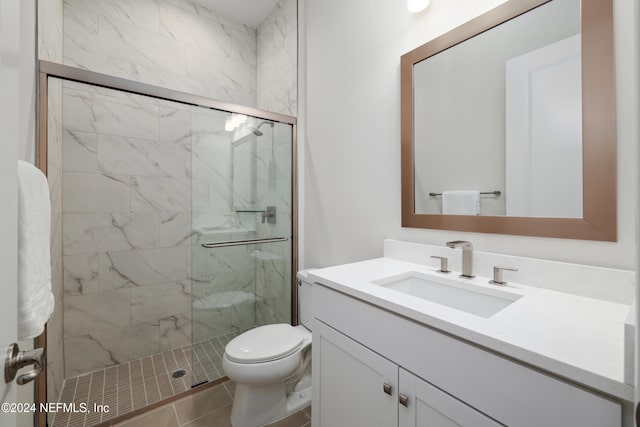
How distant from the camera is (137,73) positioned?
2.10 metres

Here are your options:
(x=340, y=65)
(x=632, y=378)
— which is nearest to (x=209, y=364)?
(x=632, y=378)

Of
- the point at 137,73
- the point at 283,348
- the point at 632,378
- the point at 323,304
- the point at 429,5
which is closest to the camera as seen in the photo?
the point at 632,378

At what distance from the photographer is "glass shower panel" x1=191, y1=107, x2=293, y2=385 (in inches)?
69.4

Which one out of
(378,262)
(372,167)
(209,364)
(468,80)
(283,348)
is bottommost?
(209,364)

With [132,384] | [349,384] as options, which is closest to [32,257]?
[349,384]

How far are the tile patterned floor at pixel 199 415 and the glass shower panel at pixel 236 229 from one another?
148 mm

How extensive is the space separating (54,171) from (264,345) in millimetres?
1565

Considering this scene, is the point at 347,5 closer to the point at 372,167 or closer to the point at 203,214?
the point at 372,167

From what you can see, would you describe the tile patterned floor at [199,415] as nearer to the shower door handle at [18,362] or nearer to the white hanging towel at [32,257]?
the white hanging towel at [32,257]

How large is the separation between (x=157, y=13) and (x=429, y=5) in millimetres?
2107

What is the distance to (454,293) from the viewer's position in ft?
3.51

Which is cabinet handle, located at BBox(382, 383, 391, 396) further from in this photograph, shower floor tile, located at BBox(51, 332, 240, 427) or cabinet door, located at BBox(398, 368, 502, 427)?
shower floor tile, located at BBox(51, 332, 240, 427)

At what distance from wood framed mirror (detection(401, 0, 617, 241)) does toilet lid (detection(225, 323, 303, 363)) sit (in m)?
0.89

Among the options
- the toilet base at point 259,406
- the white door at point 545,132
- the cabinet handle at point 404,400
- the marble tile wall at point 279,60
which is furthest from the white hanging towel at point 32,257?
the marble tile wall at point 279,60
